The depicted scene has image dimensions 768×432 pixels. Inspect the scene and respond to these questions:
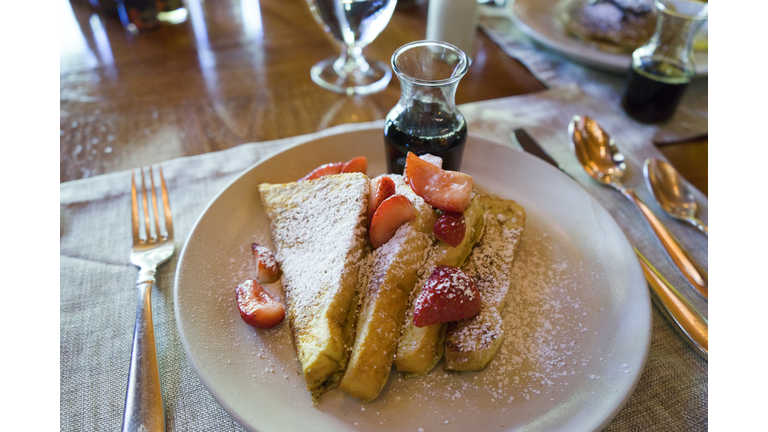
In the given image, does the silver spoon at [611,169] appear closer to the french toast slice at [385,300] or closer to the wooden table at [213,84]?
the wooden table at [213,84]

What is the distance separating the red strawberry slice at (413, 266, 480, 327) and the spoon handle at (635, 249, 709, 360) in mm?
509

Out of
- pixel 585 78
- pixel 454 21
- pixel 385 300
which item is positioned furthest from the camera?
pixel 585 78

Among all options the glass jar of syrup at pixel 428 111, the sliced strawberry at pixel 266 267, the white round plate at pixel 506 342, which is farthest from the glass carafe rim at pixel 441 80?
the sliced strawberry at pixel 266 267

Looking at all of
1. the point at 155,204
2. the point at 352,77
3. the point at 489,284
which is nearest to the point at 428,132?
the point at 489,284

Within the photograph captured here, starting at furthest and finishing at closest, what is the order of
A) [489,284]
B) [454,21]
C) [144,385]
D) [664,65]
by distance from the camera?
[454,21]
[664,65]
[489,284]
[144,385]

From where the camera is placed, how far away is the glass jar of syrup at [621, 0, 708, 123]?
1.71 meters

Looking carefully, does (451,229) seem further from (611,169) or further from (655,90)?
(655,90)

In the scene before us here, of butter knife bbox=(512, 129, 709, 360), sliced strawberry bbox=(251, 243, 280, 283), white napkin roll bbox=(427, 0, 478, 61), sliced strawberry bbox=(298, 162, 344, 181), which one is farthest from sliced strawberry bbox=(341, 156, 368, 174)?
white napkin roll bbox=(427, 0, 478, 61)

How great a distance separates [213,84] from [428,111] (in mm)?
1271

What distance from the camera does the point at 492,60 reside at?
2305mm

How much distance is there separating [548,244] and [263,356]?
829 millimetres

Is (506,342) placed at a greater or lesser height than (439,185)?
lesser

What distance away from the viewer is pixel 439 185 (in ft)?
3.64

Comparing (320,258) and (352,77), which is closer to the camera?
(320,258)
